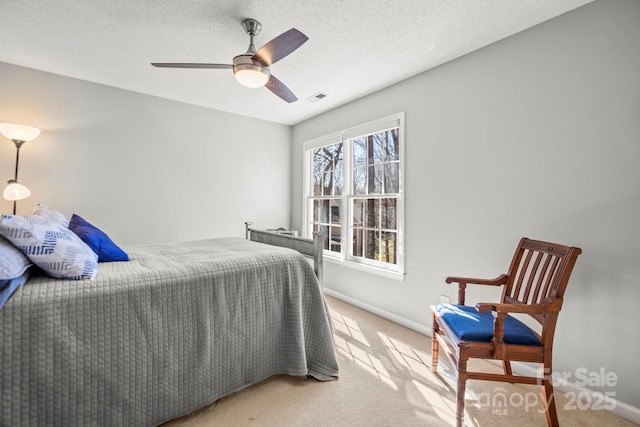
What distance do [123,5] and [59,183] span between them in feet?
6.71

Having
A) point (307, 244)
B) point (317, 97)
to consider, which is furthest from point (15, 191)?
point (317, 97)

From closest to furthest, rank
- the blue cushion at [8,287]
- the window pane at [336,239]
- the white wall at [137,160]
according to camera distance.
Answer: the blue cushion at [8,287] → the white wall at [137,160] → the window pane at [336,239]

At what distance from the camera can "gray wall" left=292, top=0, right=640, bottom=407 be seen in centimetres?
166

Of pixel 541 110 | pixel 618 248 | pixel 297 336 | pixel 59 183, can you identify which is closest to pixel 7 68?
pixel 59 183

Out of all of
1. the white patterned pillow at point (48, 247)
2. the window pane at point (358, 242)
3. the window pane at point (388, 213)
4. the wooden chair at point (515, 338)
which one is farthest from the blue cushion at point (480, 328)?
the white patterned pillow at point (48, 247)

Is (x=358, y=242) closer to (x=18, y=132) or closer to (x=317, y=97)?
(x=317, y=97)

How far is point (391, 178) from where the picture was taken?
3088 millimetres

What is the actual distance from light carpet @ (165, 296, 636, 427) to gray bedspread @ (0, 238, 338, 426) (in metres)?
0.09

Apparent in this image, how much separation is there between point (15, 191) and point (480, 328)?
3.88 m

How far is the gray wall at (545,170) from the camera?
1.66 m

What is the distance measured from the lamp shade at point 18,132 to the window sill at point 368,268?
3290 millimetres

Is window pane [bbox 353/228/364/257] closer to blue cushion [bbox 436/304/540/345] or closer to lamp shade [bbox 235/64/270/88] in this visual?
blue cushion [bbox 436/304/540/345]

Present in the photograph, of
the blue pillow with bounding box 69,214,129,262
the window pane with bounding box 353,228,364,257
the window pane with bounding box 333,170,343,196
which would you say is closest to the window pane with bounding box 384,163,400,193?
the window pane with bounding box 353,228,364,257

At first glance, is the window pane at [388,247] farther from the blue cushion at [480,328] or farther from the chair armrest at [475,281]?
the blue cushion at [480,328]
